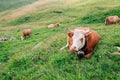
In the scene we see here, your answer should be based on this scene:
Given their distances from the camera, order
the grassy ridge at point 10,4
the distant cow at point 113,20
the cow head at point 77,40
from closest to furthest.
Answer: the cow head at point 77,40
the distant cow at point 113,20
the grassy ridge at point 10,4

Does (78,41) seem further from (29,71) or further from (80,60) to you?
(29,71)

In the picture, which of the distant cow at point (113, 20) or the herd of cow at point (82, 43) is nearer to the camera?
the herd of cow at point (82, 43)

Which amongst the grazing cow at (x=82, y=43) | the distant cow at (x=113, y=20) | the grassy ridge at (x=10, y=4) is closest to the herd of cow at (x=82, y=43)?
the grazing cow at (x=82, y=43)

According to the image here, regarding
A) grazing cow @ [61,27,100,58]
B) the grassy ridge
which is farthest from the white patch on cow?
the grassy ridge

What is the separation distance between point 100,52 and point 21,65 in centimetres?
386

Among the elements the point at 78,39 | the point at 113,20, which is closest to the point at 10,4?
the point at 113,20

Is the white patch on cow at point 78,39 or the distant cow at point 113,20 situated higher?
the white patch on cow at point 78,39

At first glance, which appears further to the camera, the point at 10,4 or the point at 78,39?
the point at 10,4

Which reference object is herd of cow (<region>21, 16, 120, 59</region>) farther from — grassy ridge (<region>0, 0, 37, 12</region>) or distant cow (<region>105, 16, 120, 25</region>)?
grassy ridge (<region>0, 0, 37, 12</region>)

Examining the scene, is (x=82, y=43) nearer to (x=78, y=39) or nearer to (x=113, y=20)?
(x=78, y=39)

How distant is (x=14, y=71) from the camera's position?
1127 centimetres

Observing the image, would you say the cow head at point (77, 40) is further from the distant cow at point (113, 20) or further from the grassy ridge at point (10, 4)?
the grassy ridge at point (10, 4)

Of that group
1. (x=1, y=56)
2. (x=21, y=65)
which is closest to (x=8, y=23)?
(x=1, y=56)

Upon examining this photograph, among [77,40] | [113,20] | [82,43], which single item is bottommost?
[113,20]
